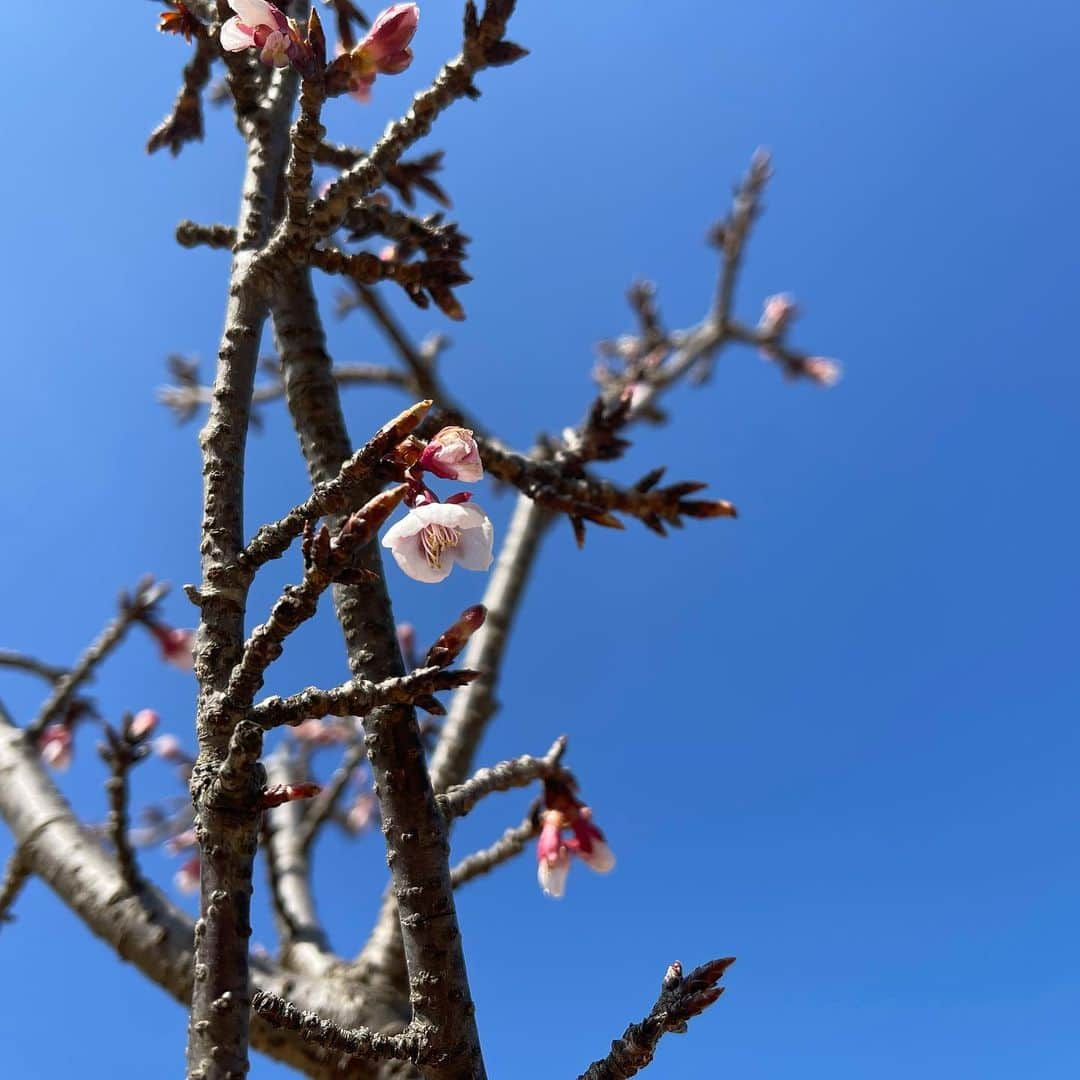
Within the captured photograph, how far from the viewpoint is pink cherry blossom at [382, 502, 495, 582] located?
4.33 ft

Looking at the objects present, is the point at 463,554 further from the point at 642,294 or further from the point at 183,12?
the point at 642,294

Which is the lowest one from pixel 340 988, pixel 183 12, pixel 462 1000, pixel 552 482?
pixel 462 1000

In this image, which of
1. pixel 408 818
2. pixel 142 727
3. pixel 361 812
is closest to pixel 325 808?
pixel 142 727

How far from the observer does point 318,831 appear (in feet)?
14.5

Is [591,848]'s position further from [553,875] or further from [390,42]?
[390,42]

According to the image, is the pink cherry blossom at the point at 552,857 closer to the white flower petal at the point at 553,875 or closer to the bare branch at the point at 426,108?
the white flower petal at the point at 553,875

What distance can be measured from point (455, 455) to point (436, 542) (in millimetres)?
162

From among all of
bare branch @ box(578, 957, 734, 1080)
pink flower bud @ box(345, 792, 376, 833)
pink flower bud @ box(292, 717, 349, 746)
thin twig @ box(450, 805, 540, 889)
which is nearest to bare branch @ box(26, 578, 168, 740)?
thin twig @ box(450, 805, 540, 889)

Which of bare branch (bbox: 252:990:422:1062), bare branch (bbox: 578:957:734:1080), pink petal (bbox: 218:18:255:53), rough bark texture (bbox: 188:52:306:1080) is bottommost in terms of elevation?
bare branch (bbox: 578:957:734:1080)

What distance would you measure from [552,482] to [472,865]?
1.10 m

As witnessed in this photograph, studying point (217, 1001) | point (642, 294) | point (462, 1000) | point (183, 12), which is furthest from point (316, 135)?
point (642, 294)

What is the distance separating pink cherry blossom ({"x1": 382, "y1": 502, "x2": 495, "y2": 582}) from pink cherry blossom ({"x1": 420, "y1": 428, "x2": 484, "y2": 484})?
6cm

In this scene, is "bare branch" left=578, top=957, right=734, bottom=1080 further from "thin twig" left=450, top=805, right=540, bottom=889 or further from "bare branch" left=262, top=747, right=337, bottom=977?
"bare branch" left=262, top=747, right=337, bottom=977

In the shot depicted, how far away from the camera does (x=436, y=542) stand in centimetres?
136
